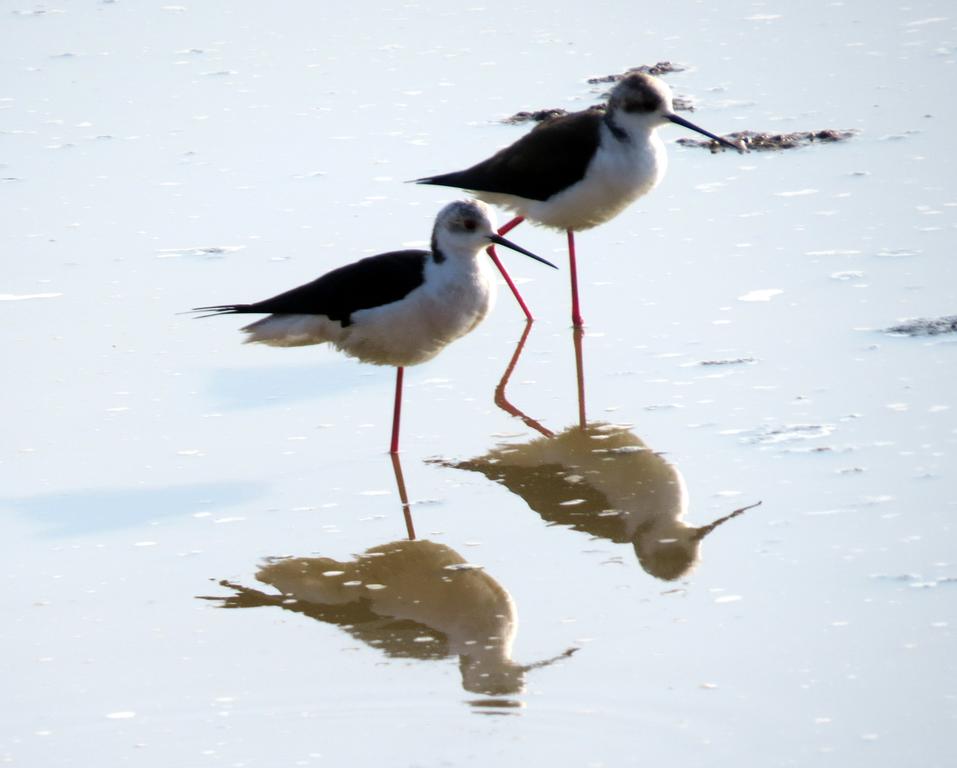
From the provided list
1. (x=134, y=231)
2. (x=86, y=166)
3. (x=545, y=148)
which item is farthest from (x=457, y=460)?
(x=86, y=166)

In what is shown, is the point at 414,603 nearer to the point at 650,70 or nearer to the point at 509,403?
the point at 509,403

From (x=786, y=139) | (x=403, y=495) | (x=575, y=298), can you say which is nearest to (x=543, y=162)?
(x=575, y=298)

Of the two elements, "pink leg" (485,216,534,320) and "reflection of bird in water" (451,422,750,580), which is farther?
"pink leg" (485,216,534,320)

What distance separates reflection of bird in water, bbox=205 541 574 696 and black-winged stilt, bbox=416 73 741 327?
7.46 feet

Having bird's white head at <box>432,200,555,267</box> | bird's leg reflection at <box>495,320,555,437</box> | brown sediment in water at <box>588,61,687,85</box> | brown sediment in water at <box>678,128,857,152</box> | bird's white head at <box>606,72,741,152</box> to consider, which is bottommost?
bird's leg reflection at <box>495,320,555,437</box>

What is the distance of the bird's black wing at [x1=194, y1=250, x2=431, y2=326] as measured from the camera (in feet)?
18.4

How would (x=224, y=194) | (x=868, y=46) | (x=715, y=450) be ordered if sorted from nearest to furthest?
(x=715, y=450) → (x=224, y=194) → (x=868, y=46)

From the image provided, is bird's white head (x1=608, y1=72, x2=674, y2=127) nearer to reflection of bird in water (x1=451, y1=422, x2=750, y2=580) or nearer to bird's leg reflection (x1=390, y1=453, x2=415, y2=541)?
reflection of bird in water (x1=451, y1=422, x2=750, y2=580)

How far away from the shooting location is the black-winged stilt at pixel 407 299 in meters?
5.53

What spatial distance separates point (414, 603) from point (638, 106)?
3096mm

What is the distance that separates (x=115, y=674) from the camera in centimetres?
417

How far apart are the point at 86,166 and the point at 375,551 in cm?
471

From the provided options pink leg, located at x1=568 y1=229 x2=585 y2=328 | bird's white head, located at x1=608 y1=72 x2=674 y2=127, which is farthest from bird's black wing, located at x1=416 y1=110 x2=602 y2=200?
pink leg, located at x1=568 y1=229 x2=585 y2=328

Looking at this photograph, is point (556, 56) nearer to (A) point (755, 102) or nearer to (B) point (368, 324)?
(A) point (755, 102)
